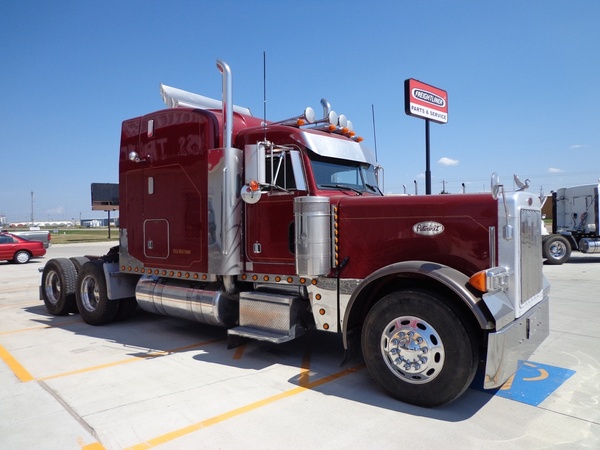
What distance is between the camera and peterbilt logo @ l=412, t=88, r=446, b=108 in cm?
1366

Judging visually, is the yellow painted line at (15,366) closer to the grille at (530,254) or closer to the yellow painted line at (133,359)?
the yellow painted line at (133,359)

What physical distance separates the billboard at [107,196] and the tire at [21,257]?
14.8 meters

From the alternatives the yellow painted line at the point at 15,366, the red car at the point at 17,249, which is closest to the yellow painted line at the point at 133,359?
the yellow painted line at the point at 15,366

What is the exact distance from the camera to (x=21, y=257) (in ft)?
67.7

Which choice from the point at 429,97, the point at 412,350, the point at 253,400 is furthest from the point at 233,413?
the point at 429,97

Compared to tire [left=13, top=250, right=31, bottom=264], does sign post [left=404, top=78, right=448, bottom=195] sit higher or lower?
higher

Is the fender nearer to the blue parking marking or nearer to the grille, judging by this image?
the grille

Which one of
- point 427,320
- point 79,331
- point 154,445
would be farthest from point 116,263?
point 427,320

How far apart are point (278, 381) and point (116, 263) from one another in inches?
157

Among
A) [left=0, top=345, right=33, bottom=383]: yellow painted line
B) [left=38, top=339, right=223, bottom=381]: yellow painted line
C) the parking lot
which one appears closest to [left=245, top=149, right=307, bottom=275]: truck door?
the parking lot

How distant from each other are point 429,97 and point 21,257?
18042 millimetres

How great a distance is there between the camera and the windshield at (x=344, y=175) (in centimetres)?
543

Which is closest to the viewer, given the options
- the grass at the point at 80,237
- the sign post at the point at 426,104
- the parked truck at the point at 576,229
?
the sign post at the point at 426,104

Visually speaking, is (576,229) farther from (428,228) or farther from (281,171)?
(281,171)
